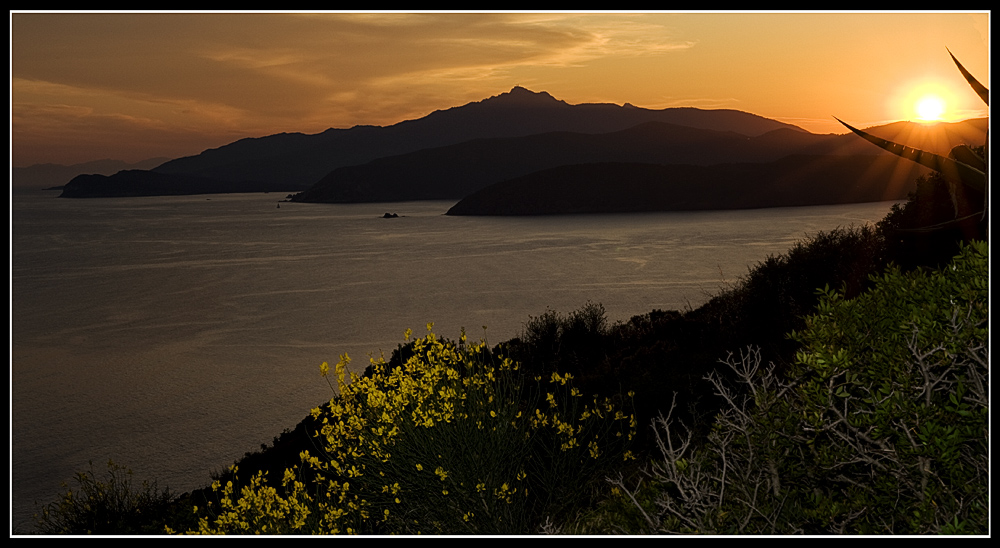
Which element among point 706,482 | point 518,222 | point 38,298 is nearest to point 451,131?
point 518,222

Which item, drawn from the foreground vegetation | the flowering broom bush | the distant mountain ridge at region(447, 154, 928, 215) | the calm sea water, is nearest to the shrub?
the foreground vegetation

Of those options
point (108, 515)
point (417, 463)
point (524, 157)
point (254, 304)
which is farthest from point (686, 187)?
point (417, 463)

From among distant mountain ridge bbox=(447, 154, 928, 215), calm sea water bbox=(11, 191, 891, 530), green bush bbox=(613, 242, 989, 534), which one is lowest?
calm sea water bbox=(11, 191, 891, 530)

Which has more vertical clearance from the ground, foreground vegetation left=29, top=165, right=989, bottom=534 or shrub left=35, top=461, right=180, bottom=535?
foreground vegetation left=29, top=165, right=989, bottom=534

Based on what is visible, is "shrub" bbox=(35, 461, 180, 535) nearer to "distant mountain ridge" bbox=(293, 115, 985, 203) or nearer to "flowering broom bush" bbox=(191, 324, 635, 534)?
"flowering broom bush" bbox=(191, 324, 635, 534)

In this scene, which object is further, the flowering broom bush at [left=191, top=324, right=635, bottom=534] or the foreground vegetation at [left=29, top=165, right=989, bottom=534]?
the flowering broom bush at [left=191, top=324, right=635, bottom=534]
